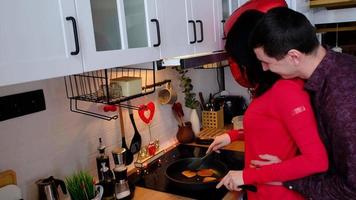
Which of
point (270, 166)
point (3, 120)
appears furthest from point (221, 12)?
point (3, 120)

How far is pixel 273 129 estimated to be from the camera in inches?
42.7

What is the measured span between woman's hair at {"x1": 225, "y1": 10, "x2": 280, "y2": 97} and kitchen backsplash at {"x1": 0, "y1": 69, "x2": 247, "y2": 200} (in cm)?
67

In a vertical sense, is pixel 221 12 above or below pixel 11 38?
above

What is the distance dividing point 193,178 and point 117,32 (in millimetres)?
826

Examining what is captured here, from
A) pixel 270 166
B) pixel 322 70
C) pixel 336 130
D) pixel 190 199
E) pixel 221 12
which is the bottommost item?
pixel 190 199

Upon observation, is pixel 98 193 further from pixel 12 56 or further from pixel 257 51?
pixel 257 51

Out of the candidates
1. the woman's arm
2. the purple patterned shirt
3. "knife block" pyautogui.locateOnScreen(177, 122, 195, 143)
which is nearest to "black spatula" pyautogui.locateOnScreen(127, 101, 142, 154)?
"knife block" pyautogui.locateOnScreen(177, 122, 195, 143)

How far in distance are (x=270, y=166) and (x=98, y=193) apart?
26.4 inches

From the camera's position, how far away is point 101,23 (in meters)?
1.01

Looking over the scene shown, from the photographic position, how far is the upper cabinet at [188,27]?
126 cm

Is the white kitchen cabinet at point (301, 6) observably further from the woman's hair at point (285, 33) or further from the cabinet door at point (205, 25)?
the woman's hair at point (285, 33)

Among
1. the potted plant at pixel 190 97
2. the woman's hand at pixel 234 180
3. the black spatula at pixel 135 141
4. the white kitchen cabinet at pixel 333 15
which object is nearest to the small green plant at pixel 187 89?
the potted plant at pixel 190 97

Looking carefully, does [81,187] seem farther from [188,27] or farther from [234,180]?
[188,27]

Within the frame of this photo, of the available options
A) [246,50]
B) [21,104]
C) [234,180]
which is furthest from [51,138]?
[246,50]
